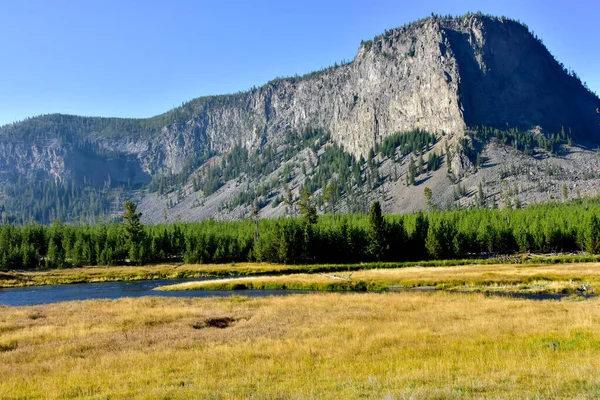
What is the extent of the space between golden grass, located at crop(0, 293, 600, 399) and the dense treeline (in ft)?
261

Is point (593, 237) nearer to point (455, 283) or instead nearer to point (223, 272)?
point (455, 283)

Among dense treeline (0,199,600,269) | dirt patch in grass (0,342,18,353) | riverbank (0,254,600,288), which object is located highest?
dense treeline (0,199,600,269)

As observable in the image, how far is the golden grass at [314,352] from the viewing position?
1502 cm

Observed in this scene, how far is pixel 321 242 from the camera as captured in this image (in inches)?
4798

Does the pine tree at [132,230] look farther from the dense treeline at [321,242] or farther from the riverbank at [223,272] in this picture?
the riverbank at [223,272]

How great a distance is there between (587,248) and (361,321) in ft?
348

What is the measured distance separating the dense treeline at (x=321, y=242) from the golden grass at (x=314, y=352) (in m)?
79.5

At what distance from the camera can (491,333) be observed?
24922mm

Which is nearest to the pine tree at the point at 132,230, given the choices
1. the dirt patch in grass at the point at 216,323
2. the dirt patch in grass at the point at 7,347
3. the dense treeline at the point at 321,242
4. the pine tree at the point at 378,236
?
the dense treeline at the point at 321,242

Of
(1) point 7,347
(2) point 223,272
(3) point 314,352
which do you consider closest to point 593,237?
(2) point 223,272

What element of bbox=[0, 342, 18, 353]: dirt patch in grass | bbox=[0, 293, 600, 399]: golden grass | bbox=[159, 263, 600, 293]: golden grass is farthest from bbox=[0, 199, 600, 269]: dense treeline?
bbox=[0, 342, 18, 353]: dirt patch in grass

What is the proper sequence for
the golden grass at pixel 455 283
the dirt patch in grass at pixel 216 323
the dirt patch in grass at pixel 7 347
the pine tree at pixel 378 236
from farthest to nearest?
the pine tree at pixel 378 236, the golden grass at pixel 455 283, the dirt patch in grass at pixel 216 323, the dirt patch in grass at pixel 7 347

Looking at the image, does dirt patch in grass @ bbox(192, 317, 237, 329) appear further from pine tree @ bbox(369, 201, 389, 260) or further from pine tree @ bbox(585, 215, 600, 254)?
pine tree @ bbox(585, 215, 600, 254)

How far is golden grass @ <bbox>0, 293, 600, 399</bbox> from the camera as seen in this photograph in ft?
49.3
